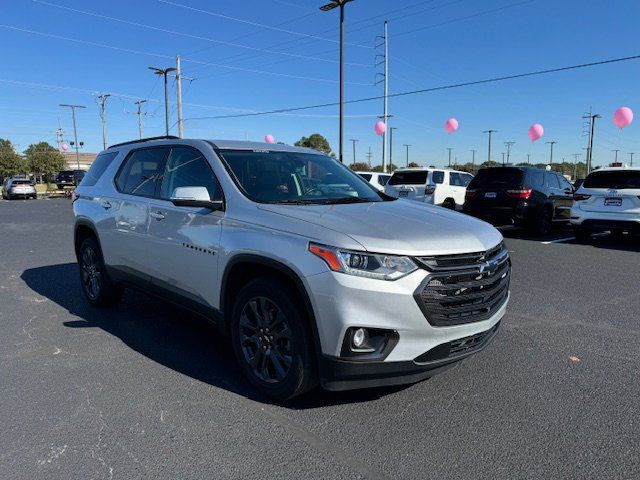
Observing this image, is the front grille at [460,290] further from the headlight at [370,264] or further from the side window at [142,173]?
the side window at [142,173]

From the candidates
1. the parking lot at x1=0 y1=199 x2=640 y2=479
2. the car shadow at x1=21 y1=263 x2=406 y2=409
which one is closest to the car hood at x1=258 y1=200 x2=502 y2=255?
the parking lot at x1=0 y1=199 x2=640 y2=479

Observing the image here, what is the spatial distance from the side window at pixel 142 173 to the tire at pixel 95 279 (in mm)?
888

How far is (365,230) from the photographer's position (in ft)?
9.82

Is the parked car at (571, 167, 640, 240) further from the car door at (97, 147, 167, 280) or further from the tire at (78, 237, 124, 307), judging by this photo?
the tire at (78, 237, 124, 307)

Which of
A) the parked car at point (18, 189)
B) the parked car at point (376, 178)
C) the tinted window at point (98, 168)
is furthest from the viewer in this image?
the parked car at point (18, 189)

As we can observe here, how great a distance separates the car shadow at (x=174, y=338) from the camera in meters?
3.48

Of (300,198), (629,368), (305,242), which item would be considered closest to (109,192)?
(300,198)

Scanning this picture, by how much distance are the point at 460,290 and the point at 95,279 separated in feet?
13.7

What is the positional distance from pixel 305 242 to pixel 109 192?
310cm

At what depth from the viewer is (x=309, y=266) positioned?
9.58 ft

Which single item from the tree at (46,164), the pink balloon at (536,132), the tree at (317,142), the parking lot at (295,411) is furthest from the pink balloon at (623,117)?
the tree at (46,164)

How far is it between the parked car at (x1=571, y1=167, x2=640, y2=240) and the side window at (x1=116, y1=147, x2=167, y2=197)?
9.31 metres

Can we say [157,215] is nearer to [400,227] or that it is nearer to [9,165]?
[400,227]

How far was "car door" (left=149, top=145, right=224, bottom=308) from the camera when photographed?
145 inches
